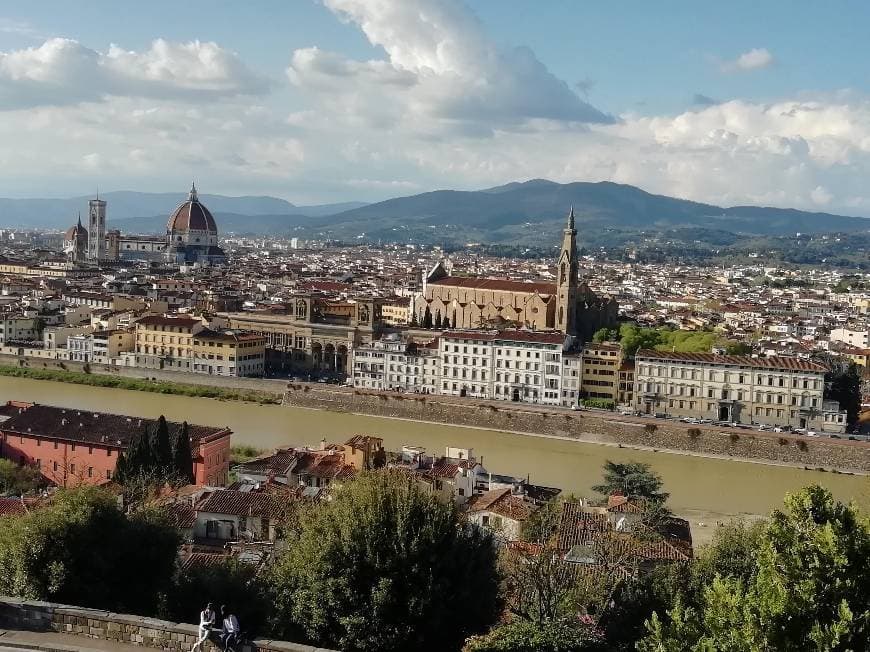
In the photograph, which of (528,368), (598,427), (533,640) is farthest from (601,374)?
(533,640)

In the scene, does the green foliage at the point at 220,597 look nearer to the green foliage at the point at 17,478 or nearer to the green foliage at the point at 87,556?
the green foliage at the point at 87,556

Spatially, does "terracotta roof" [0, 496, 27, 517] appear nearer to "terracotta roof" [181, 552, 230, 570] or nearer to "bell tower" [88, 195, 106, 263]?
"terracotta roof" [181, 552, 230, 570]

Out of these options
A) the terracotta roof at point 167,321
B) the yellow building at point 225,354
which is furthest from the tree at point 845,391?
the terracotta roof at point 167,321

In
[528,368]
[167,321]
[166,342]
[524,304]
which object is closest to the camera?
[528,368]

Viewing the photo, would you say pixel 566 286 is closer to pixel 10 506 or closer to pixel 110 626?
pixel 10 506

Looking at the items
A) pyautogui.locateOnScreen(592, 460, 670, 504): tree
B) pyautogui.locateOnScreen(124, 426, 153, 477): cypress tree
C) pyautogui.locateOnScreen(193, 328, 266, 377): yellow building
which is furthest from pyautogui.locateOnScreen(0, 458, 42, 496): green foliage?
pyautogui.locateOnScreen(193, 328, 266, 377): yellow building

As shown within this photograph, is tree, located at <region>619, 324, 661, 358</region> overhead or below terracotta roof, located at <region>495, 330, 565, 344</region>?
below
